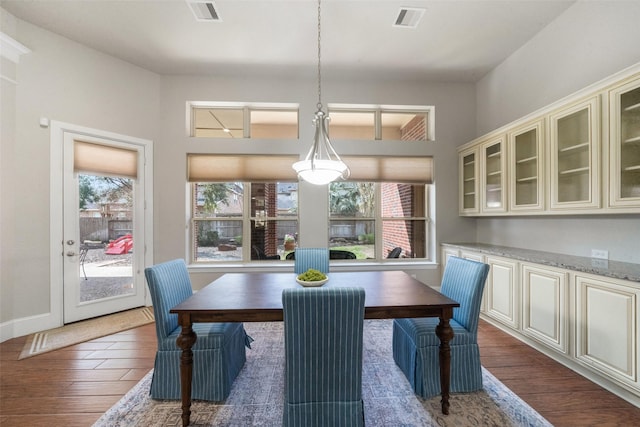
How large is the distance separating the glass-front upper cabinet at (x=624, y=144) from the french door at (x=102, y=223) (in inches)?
198

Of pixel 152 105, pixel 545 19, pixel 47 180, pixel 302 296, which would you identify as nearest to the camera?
pixel 302 296

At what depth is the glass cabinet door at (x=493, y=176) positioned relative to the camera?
3.13m

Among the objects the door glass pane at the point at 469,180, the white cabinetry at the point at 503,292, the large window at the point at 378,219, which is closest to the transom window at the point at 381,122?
the door glass pane at the point at 469,180

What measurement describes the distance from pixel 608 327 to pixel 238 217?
4062 mm

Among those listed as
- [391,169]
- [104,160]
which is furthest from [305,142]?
[104,160]

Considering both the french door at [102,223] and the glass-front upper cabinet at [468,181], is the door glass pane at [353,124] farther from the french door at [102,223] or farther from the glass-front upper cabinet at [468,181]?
the french door at [102,223]

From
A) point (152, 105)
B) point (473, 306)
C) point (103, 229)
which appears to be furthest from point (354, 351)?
point (152, 105)

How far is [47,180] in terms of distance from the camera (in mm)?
3037

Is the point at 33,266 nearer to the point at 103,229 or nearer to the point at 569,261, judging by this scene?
the point at 103,229

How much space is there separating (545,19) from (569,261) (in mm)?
2574

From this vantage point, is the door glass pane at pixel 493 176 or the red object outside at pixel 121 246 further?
the red object outside at pixel 121 246

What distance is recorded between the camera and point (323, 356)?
132cm

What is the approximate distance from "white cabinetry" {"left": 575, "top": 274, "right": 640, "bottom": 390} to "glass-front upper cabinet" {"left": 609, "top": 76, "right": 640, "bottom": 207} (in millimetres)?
637

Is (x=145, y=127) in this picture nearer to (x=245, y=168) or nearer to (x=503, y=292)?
(x=245, y=168)
